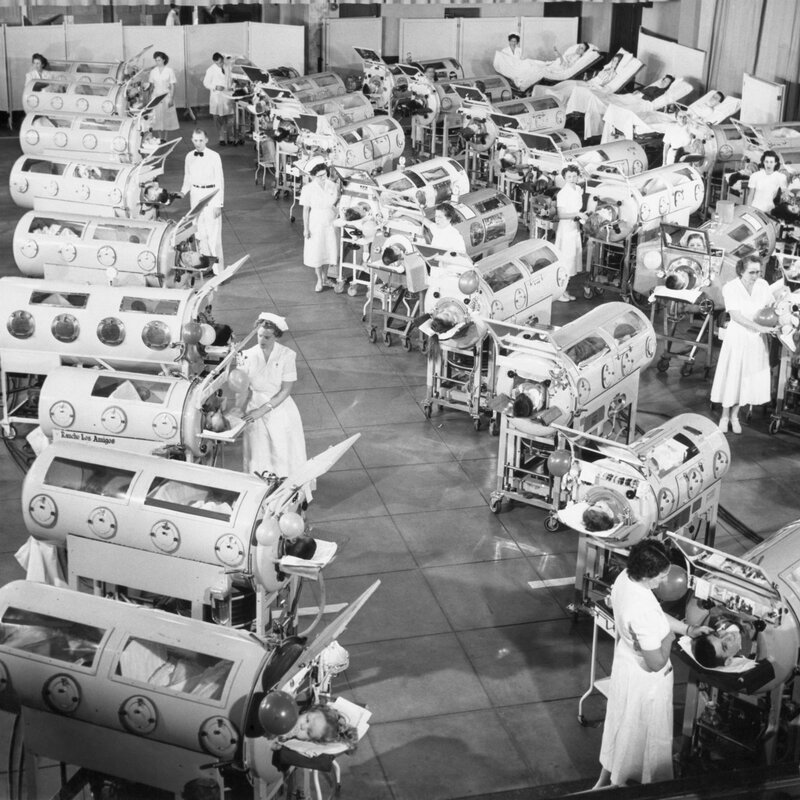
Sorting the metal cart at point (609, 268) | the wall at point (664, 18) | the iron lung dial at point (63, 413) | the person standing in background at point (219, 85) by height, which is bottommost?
the metal cart at point (609, 268)

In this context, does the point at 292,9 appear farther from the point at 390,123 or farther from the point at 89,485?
the point at 89,485

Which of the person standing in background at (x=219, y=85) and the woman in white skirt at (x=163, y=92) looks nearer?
the person standing in background at (x=219, y=85)

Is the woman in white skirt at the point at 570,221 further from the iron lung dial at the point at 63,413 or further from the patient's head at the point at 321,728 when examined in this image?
the patient's head at the point at 321,728

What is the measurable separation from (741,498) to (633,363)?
1.54 meters

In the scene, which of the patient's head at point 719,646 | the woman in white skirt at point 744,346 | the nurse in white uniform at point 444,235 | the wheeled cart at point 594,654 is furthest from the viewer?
the nurse in white uniform at point 444,235

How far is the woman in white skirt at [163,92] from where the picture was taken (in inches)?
901

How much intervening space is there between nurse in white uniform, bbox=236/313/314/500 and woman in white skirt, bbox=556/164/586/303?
218 inches

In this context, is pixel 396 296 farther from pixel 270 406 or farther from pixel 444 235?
pixel 270 406

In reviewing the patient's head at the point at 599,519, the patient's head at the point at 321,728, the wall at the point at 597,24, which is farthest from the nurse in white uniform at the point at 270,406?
the wall at the point at 597,24

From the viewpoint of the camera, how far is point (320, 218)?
608 inches

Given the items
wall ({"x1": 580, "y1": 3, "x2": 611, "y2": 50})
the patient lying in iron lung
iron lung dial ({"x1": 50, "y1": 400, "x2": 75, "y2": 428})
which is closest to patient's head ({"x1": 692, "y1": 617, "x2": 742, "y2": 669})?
the patient lying in iron lung

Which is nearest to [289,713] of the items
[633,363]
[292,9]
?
[633,363]

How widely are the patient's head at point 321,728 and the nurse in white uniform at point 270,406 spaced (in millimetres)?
3676

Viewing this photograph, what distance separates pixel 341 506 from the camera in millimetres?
10836
